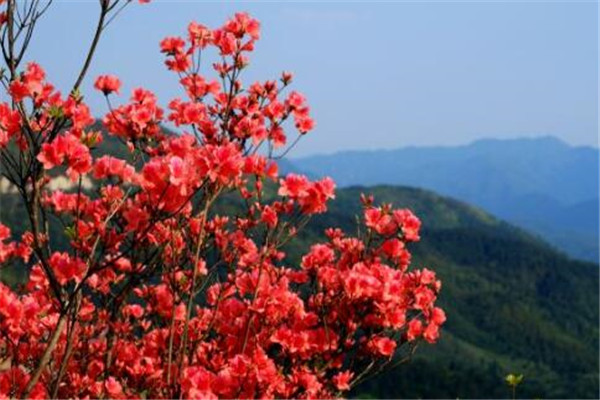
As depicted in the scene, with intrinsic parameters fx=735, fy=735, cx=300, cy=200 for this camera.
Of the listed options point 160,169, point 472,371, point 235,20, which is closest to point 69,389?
point 160,169

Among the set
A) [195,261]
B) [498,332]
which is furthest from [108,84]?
[498,332]

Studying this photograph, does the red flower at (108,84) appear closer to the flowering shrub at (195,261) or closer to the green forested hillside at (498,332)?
the flowering shrub at (195,261)

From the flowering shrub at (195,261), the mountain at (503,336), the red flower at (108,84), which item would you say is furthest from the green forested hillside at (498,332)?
the red flower at (108,84)

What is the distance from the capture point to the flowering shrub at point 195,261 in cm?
495

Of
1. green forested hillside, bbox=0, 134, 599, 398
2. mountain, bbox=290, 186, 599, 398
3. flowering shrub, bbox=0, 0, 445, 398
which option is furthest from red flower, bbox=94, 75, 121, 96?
green forested hillside, bbox=0, 134, 599, 398

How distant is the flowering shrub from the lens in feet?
16.2

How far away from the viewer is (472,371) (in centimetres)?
12675

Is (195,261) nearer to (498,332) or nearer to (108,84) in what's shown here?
(108,84)

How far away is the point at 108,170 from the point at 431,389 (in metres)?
114

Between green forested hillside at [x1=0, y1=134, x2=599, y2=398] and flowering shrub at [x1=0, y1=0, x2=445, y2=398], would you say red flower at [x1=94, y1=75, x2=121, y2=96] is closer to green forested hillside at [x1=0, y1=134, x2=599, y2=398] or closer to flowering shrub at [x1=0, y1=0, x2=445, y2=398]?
flowering shrub at [x1=0, y1=0, x2=445, y2=398]

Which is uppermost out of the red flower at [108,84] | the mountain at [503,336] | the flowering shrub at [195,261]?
the red flower at [108,84]

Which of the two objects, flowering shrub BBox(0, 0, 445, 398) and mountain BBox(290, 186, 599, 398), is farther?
mountain BBox(290, 186, 599, 398)

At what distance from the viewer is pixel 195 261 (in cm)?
567

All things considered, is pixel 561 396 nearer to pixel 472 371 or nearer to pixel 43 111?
pixel 472 371
